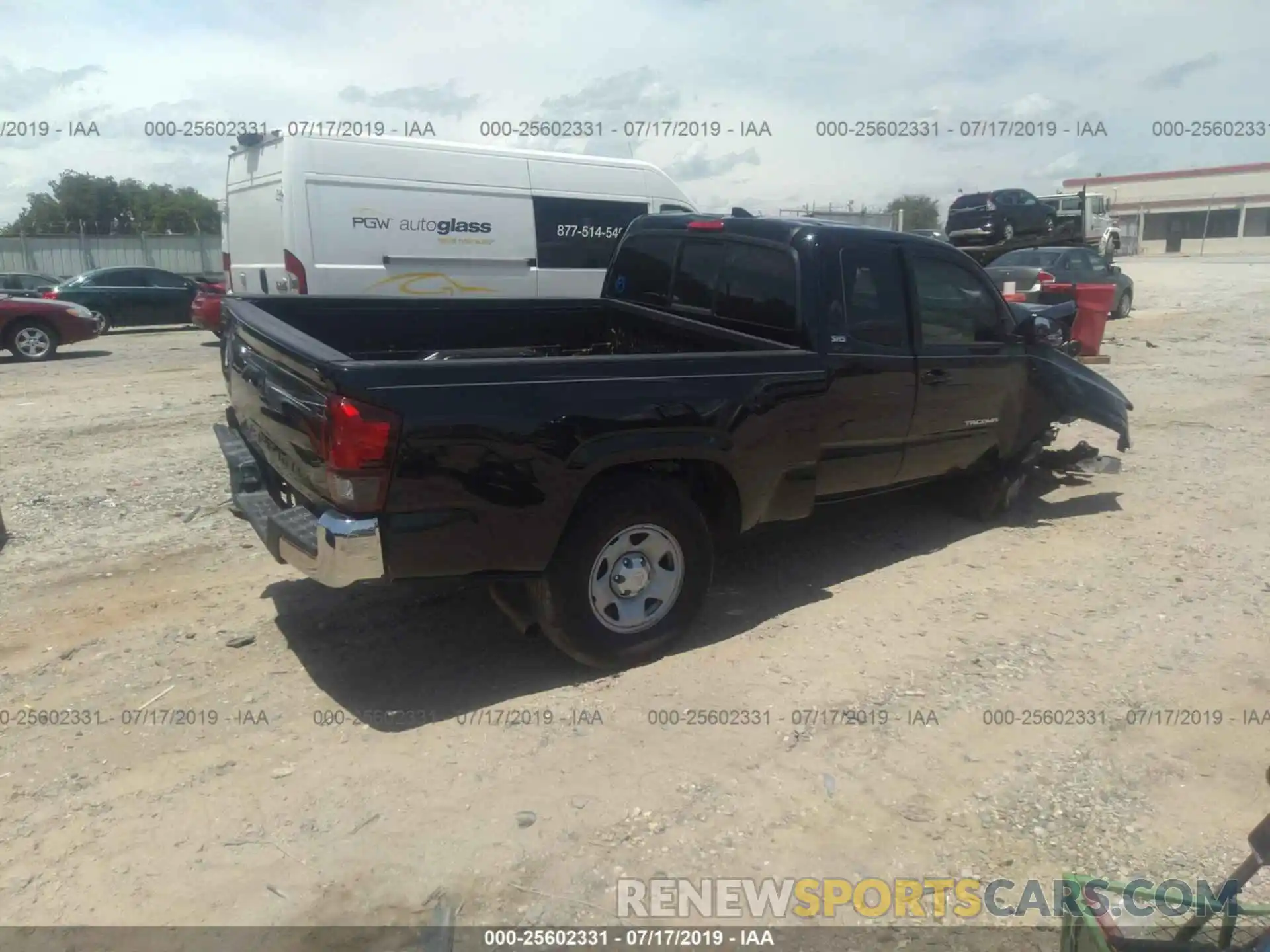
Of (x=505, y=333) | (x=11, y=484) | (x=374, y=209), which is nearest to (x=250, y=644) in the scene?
(x=505, y=333)

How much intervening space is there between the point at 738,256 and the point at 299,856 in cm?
360

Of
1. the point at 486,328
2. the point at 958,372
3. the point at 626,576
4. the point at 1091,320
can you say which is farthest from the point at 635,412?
the point at 1091,320

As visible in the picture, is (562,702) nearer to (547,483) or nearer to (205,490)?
(547,483)

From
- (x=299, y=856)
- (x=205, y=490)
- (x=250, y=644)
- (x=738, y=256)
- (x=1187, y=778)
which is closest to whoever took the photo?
(x=299, y=856)

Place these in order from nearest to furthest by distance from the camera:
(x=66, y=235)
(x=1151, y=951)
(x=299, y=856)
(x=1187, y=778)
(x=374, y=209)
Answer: (x=1151, y=951), (x=299, y=856), (x=1187, y=778), (x=374, y=209), (x=66, y=235)

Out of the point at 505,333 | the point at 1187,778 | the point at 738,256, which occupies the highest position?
the point at 738,256

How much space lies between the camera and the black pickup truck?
3588 millimetres

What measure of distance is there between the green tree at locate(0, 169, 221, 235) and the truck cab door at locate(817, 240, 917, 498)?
159 feet

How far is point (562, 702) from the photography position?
160 inches

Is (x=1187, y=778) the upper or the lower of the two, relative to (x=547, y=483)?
lower

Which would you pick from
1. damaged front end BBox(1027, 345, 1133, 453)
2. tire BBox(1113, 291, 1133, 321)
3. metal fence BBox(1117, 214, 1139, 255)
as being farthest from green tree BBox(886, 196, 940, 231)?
damaged front end BBox(1027, 345, 1133, 453)

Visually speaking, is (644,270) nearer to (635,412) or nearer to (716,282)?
(716,282)

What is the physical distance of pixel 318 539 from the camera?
3623mm

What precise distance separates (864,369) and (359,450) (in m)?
2.67
